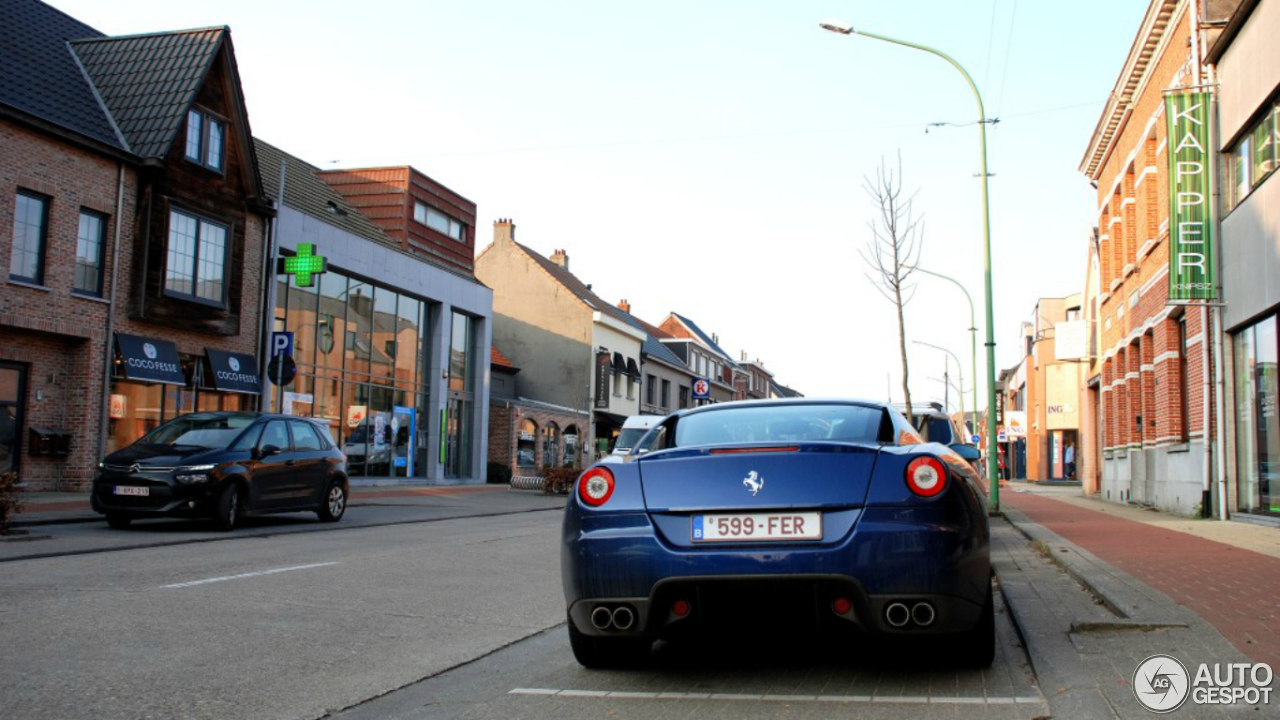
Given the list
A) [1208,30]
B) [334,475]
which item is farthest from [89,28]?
[1208,30]

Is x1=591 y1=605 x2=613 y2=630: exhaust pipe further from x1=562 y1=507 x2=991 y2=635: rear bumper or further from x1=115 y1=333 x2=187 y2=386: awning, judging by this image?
x1=115 y1=333 x2=187 y2=386: awning

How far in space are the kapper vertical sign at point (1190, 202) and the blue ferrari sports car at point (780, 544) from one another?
13.8 metres

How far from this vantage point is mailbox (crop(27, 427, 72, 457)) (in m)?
18.9

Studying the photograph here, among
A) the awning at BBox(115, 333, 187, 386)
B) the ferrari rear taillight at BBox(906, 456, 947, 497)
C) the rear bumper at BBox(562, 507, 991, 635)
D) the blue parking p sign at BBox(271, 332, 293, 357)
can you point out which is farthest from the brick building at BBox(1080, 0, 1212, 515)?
the awning at BBox(115, 333, 187, 386)

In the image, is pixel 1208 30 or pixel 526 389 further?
pixel 526 389

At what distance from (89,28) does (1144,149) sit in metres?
23.1

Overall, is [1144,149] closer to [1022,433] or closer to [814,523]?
[814,523]

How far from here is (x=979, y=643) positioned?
4988mm

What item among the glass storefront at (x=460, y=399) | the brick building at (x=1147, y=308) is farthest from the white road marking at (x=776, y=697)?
the glass storefront at (x=460, y=399)

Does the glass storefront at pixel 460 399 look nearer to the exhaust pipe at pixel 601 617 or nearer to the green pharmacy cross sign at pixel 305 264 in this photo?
the green pharmacy cross sign at pixel 305 264

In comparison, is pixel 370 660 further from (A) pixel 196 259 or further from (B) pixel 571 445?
(B) pixel 571 445

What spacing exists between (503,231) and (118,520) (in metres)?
38.5

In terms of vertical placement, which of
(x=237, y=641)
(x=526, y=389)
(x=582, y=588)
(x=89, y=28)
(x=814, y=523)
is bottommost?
(x=237, y=641)

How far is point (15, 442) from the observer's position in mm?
18781
